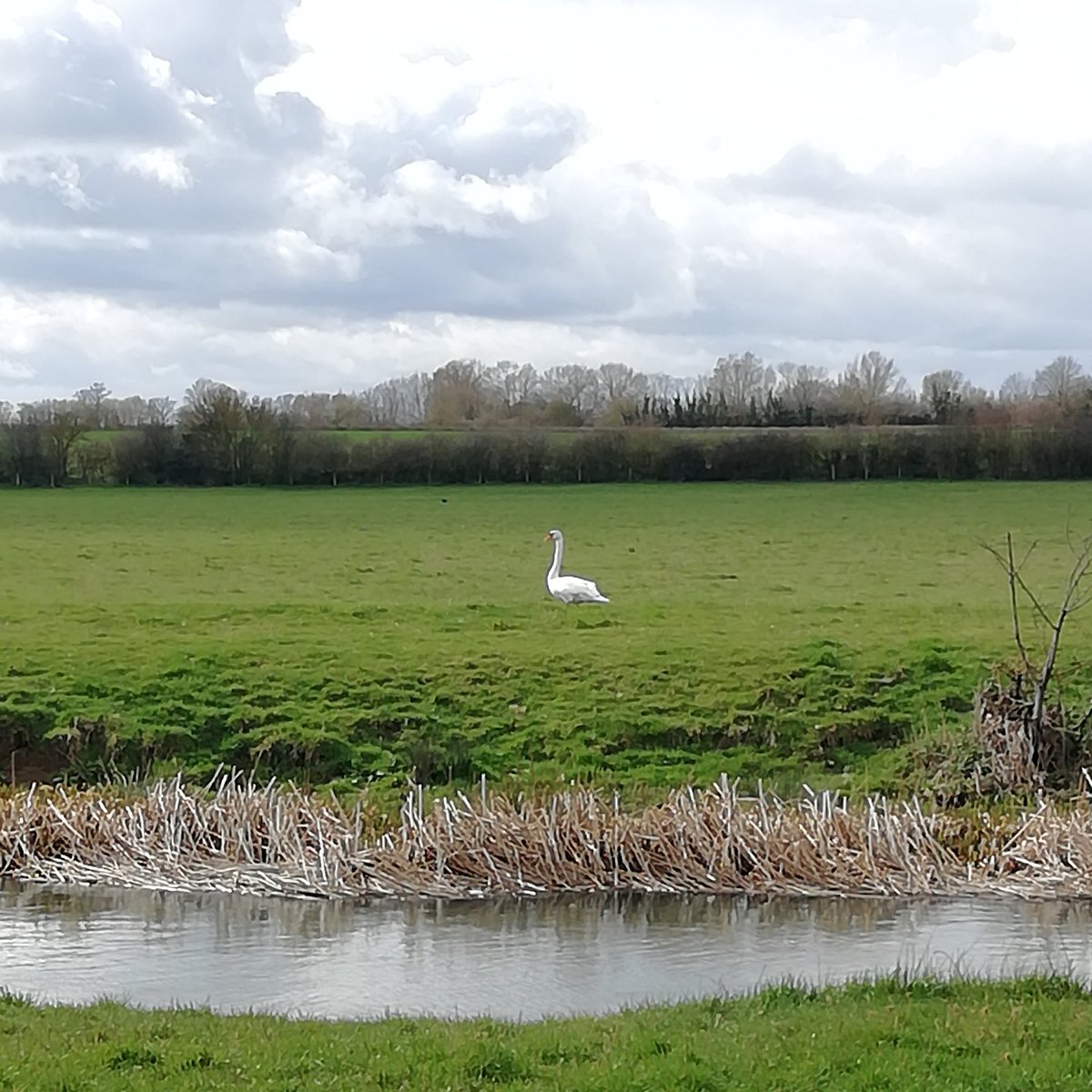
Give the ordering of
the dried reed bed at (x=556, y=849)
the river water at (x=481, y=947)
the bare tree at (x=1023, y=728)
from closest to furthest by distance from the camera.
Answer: the river water at (x=481, y=947)
the dried reed bed at (x=556, y=849)
the bare tree at (x=1023, y=728)

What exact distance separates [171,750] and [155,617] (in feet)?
22.7

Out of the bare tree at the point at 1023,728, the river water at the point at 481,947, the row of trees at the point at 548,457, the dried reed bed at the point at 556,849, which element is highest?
the row of trees at the point at 548,457

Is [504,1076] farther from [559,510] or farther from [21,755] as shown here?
[559,510]

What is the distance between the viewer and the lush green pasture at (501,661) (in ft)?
63.6

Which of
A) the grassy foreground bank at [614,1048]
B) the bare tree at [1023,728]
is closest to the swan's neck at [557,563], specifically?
the bare tree at [1023,728]

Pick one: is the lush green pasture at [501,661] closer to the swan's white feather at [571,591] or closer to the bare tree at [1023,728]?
the swan's white feather at [571,591]

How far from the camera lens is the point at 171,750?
19406 millimetres

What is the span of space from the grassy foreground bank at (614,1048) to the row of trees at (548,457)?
220ft

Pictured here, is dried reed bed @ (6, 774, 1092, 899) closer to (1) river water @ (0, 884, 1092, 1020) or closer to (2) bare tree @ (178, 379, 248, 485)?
(1) river water @ (0, 884, 1092, 1020)

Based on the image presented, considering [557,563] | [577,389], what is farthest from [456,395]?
[557,563]

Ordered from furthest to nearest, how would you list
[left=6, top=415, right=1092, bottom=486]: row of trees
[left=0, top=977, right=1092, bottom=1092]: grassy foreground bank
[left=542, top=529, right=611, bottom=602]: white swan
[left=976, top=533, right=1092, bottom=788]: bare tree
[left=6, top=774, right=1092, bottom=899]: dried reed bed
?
[left=6, top=415, right=1092, bottom=486]: row of trees < [left=542, top=529, right=611, bottom=602]: white swan < [left=976, top=533, right=1092, bottom=788]: bare tree < [left=6, top=774, right=1092, bottom=899]: dried reed bed < [left=0, top=977, right=1092, bottom=1092]: grassy foreground bank

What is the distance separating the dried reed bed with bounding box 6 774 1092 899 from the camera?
50.1ft

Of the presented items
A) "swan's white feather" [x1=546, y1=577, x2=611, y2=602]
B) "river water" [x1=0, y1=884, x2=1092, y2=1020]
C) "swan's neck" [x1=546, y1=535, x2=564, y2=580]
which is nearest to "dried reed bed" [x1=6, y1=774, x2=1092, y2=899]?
"river water" [x1=0, y1=884, x2=1092, y2=1020]

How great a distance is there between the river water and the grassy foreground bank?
6.75ft
